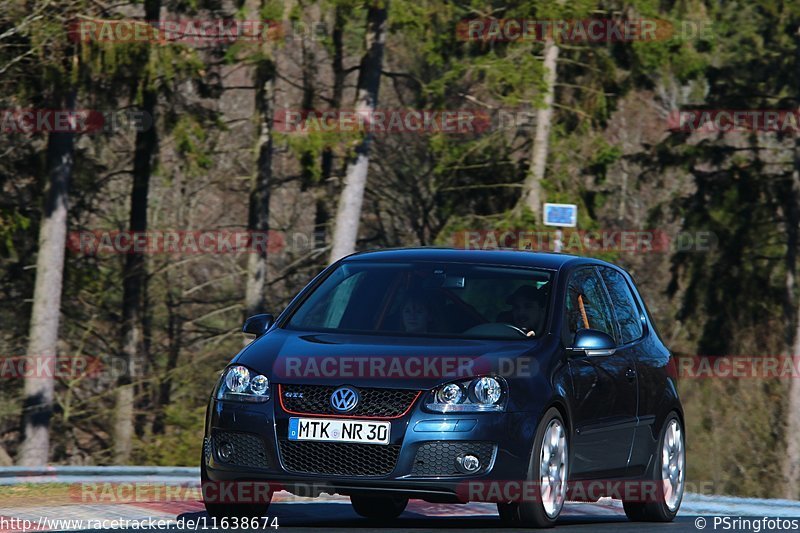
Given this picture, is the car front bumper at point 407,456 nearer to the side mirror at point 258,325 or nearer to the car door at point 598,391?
the car door at point 598,391

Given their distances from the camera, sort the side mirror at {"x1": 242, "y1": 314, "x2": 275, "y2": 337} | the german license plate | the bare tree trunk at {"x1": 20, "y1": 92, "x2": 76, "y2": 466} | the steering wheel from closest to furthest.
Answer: the german license plate, the steering wheel, the side mirror at {"x1": 242, "y1": 314, "x2": 275, "y2": 337}, the bare tree trunk at {"x1": 20, "y1": 92, "x2": 76, "y2": 466}

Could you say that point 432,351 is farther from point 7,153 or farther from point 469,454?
point 7,153

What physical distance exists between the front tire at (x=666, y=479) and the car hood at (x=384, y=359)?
2.19m

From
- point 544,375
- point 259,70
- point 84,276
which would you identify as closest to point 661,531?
point 544,375

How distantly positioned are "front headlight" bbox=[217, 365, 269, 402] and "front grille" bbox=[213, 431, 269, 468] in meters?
0.20

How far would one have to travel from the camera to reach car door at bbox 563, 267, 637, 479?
997cm

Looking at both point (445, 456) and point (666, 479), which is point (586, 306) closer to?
point (666, 479)

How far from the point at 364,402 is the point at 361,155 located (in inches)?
709

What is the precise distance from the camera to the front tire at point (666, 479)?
11445 mm

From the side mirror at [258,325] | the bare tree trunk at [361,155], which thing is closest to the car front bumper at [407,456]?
the side mirror at [258,325]

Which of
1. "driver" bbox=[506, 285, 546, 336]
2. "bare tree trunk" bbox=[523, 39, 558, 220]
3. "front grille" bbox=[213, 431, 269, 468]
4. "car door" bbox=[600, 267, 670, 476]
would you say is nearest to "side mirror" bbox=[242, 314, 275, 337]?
"front grille" bbox=[213, 431, 269, 468]

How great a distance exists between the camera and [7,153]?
29.5m

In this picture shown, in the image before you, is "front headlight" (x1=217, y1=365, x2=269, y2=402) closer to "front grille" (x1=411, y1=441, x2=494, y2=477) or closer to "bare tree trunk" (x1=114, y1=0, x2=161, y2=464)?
"front grille" (x1=411, y1=441, x2=494, y2=477)

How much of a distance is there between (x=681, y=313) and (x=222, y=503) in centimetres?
2730
